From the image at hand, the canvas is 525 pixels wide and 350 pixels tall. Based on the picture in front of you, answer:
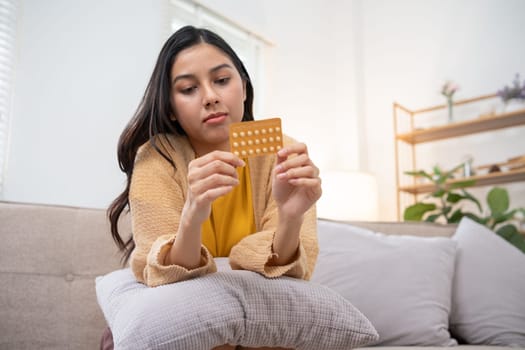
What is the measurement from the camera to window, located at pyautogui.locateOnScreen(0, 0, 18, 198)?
6.32ft

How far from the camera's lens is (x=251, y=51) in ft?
10.7

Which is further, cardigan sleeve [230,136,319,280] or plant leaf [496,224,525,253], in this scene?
plant leaf [496,224,525,253]

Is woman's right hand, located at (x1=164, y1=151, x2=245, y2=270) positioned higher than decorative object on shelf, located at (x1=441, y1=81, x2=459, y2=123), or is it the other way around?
decorative object on shelf, located at (x1=441, y1=81, x2=459, y2=123)

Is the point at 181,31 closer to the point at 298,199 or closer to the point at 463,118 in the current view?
the point at 298,199

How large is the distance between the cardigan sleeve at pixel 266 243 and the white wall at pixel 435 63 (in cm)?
256

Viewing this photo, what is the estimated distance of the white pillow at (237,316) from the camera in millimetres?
718

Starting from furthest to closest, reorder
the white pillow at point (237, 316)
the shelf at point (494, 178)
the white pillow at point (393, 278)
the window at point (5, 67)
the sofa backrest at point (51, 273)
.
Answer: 1. the shelf at point (494, 178)
2. the window at point (5, 67)
3. the white pillow at point (393, 278)
4. the sofa backrest at point (51, 273)
5. the white pillow at point (237, 316)

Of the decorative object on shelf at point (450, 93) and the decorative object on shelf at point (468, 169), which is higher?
the decorative object on shelf at point (450, 93)

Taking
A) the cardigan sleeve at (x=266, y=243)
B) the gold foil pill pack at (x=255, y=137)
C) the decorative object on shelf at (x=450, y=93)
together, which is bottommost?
the cardigan sleeve at (x=266, y=243)

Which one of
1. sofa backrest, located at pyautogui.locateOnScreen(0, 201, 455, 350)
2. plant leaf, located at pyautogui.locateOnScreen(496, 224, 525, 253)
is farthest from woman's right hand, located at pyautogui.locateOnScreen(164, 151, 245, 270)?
plant leaf, located at pyautogui.locateOnScreen(496, 224, 525, 253)

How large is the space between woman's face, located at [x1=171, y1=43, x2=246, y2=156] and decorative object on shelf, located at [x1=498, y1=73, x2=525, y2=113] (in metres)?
2.54

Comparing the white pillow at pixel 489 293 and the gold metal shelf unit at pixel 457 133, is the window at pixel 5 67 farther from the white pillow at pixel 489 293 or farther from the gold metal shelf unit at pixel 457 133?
the gold metal shelf unit at pixel 457 133

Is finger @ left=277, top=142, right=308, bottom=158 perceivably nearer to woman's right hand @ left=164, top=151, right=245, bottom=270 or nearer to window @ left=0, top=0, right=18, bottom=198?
woman's right hand @ left=164, top=151, right=245, bottom=270

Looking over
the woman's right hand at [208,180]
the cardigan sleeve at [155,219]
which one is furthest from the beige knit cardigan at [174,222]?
the woman's right hand at [208,180]
